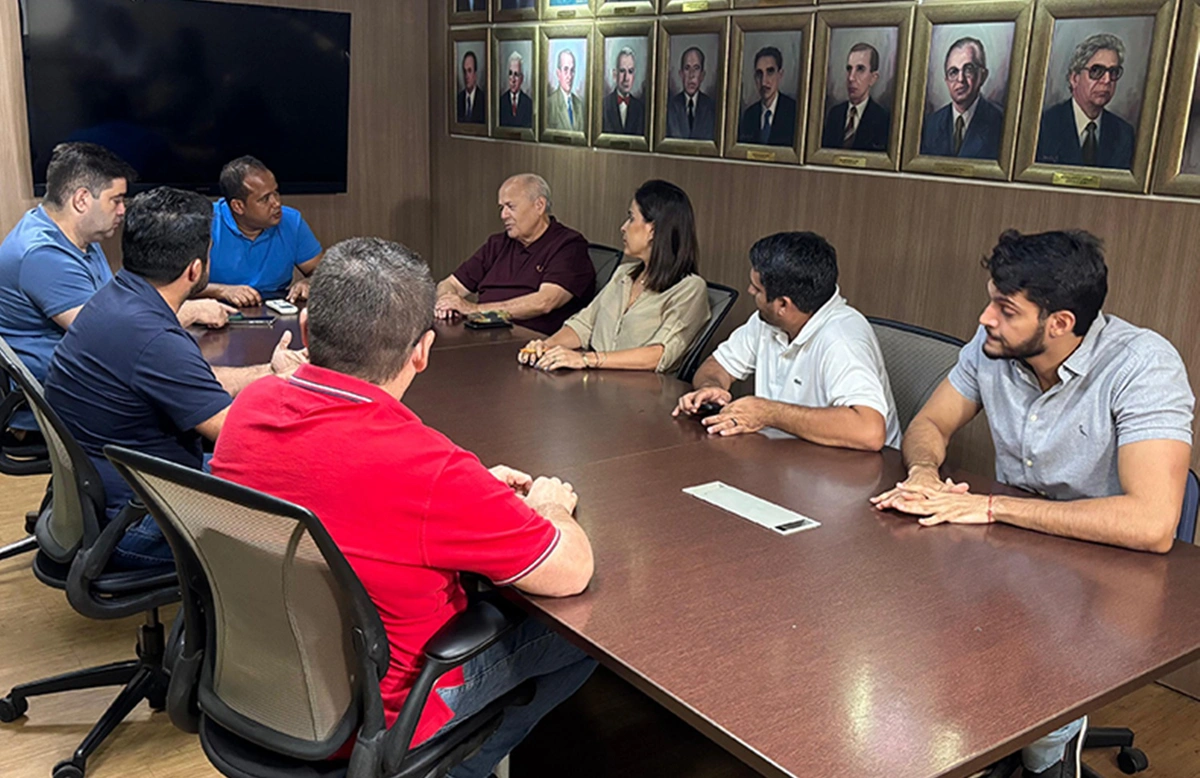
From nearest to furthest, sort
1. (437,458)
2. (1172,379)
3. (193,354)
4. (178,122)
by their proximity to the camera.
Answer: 1. (437,458)
2. (1172,379)
3. (193,354)
4. (178,122)

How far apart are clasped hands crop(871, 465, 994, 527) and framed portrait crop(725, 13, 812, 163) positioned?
211cm

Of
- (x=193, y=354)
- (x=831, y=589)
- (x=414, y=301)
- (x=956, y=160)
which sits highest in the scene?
(x=956, y=160)

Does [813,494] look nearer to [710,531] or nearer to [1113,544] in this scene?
[710,531]

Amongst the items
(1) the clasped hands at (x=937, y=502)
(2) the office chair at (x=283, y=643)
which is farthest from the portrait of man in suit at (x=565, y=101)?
(2) the office chair at (x=283, y=643)

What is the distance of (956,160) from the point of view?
11.1 ft

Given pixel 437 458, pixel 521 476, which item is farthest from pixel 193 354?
pixel 437 458

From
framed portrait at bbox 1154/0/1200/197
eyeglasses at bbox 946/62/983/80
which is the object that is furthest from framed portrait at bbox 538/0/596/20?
framed portrait at bbox 1154/0/1200/197

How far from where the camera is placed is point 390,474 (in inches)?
59.7

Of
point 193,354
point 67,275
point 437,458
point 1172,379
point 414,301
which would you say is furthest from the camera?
point 67,275

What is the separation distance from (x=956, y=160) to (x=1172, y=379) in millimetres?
1525

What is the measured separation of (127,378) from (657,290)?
1.79 m

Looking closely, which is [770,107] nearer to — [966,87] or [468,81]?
[966,87]

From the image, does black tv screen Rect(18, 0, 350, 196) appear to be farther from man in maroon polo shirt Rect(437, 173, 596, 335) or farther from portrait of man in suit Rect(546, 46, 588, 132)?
man in maroon polo shirt Rect(437, 173, 596, 335)

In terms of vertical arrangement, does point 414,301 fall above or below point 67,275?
above
